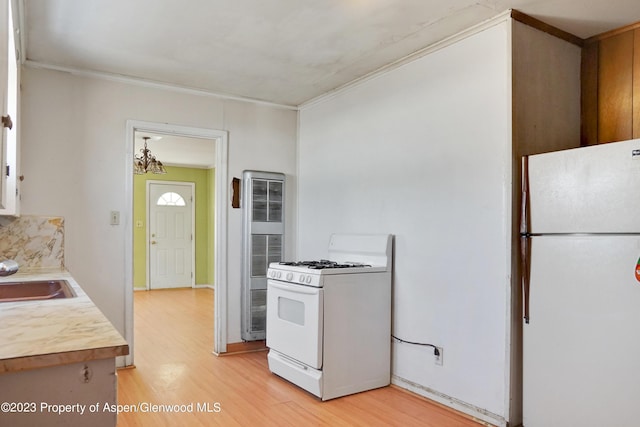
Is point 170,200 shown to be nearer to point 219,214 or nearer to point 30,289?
point 219,214

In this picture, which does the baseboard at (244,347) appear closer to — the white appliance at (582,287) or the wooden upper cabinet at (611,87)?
the white appliance at (582,287)

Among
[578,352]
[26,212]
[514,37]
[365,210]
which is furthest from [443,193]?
[26,212]


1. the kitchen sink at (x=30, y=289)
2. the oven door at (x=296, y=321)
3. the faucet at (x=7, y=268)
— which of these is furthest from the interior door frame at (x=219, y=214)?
the faucet at (x=7, y=268)

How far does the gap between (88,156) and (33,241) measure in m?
0.81

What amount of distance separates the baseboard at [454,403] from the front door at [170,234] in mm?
6110

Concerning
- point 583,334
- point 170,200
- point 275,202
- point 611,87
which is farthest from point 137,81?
point 170,200

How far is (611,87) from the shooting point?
2.78 meters

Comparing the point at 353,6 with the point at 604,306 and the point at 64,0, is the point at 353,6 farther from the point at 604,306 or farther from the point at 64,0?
the point at 604,306

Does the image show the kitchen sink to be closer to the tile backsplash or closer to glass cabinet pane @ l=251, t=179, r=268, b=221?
the tile backsplash

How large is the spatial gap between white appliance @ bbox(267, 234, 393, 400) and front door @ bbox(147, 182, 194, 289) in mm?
5462

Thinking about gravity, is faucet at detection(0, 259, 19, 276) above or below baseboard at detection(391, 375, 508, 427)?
above

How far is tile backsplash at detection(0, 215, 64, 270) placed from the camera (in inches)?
113

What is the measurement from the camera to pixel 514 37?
2.54 meters

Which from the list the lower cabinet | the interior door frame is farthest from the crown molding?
the lower cabinet
